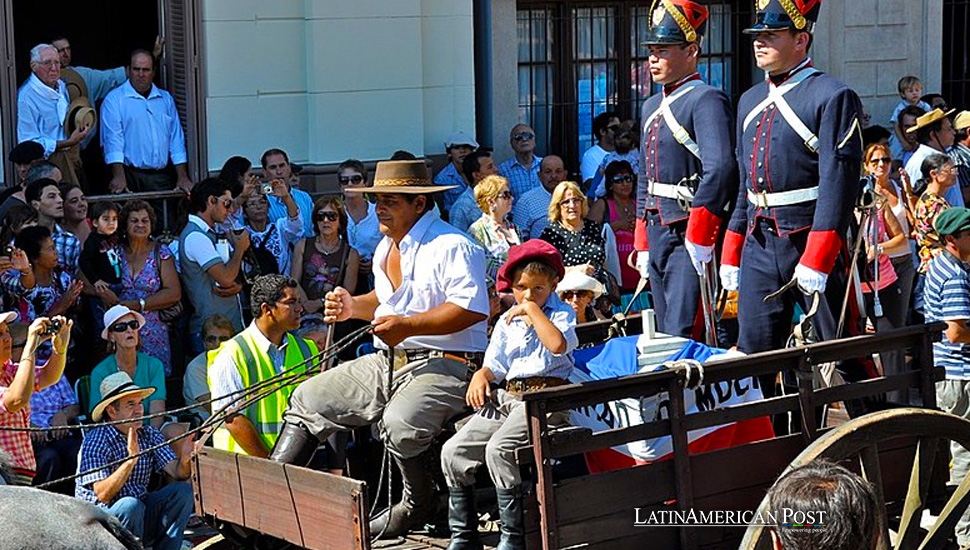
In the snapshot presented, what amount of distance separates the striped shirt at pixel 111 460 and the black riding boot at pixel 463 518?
173 cm

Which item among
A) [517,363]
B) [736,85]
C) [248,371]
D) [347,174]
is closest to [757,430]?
[517,363]

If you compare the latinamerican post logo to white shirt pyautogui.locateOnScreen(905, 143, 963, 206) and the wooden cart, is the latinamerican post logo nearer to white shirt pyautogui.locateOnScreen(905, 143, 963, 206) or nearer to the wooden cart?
the wooden cart

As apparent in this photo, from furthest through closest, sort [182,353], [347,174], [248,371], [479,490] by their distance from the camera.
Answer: [347,174] < [182,353] < [248,371] < [479,490]

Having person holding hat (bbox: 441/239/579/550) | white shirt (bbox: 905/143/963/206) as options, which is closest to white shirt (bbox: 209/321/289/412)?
person holding hat (bbox: 441/239/579/550)

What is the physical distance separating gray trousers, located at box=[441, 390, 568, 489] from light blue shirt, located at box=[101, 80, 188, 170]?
566cm

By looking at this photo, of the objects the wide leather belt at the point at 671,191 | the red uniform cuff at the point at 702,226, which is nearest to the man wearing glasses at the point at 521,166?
the wide leather belt at the point at 671,191

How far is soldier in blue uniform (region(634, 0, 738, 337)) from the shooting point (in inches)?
263

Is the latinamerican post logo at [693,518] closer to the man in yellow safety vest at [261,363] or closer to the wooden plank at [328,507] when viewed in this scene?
the wooden plank at [328,507]

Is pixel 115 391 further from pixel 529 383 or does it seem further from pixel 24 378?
pixel 529 383

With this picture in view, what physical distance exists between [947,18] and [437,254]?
33.6ft

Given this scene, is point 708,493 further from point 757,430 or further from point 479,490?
point 479,490

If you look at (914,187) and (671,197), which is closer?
(671,197)

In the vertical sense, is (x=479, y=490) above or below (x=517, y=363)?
below

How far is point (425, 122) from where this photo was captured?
39.4ft
